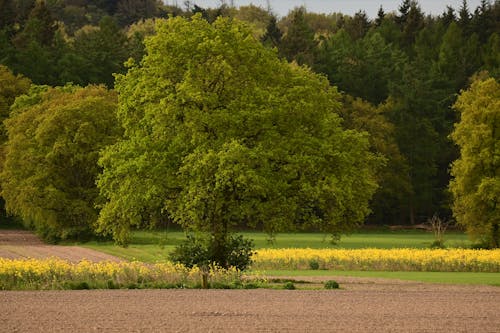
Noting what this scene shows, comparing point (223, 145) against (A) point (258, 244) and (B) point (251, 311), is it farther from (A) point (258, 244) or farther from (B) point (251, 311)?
(A) point (258, 244)

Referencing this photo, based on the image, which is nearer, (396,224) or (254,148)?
(254,148)

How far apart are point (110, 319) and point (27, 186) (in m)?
60.9

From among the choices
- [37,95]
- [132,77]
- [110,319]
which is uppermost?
[37,95]

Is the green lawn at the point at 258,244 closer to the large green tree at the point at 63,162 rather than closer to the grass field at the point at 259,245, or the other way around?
the grass field at the point at 259,245

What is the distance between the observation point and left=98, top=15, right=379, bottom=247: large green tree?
43031 mm

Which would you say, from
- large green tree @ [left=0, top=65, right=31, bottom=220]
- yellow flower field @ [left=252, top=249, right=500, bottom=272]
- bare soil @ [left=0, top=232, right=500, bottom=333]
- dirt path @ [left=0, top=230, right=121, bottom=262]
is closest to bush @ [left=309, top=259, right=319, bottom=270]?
yellow flower field @ [left=252, top=249, right=500, bottom=272]

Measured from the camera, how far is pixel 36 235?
325ft

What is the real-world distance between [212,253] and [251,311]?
563 inches

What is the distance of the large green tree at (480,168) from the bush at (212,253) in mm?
37386

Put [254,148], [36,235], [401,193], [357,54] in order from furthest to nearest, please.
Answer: [357,54] < [401,193] < [36,235] < [254,148]

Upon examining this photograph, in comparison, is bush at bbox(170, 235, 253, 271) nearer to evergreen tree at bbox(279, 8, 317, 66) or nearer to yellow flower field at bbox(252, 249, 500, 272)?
yellow flower field at bbox(252, 249, 500, 272)

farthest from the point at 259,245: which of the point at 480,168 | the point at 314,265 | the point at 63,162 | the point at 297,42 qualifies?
the point at 297,42

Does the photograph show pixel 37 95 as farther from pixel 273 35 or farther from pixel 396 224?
pixel 273 35

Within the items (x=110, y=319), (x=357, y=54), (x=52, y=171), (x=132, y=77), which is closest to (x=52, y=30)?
(x=357, y=54)
